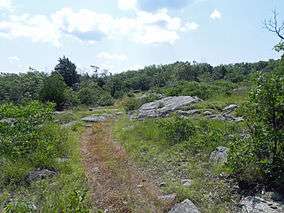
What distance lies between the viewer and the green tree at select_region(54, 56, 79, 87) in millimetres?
54219

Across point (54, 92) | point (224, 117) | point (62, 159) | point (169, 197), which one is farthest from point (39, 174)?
point (54, 92)

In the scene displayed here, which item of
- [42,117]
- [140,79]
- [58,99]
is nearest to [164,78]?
[140,79]

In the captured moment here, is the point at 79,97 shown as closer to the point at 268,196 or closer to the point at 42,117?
the point at 42,117

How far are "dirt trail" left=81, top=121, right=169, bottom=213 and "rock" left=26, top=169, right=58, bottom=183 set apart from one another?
3.52 ft

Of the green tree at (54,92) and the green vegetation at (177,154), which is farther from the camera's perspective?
the green tree at (54,92)

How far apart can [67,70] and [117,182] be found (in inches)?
1760

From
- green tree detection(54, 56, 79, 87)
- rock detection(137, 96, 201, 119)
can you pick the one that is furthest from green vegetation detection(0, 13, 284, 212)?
green tree detection(54, 56, 79, 87)

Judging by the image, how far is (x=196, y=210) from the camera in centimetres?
858

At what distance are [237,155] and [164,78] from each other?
6055 cm

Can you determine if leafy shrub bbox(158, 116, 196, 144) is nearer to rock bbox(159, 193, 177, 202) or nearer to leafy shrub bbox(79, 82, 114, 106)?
rock bbox(159, 193, 177, 202)

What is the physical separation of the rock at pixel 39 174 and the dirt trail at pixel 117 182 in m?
1.07

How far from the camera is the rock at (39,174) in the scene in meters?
11.5

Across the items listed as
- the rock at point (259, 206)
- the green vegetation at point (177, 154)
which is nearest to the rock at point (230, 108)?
the green vegetation at point (177, 154)

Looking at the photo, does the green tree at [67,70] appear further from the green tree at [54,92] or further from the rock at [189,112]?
the rock at [189,112]
